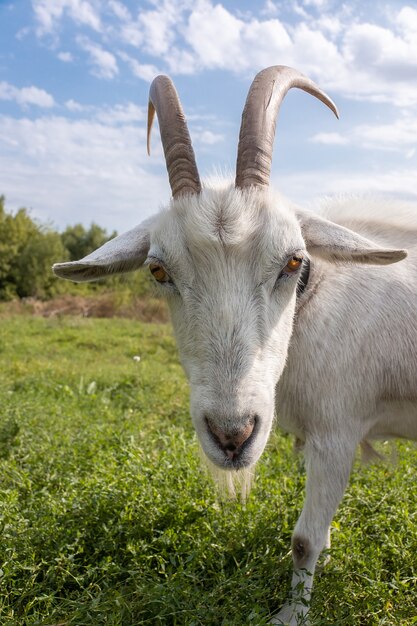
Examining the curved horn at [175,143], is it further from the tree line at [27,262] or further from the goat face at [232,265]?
the tree line at [27,262]

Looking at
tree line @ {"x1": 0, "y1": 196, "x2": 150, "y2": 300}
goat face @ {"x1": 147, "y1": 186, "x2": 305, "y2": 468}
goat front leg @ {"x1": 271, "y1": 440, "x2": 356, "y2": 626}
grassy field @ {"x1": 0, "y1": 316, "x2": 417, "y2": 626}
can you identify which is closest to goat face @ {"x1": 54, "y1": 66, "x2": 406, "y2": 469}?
goat face @ {"x1": 147, "y1": 186, "x2": 305, "y2": 468}

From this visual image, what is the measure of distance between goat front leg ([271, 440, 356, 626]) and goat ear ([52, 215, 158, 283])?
4.12ft

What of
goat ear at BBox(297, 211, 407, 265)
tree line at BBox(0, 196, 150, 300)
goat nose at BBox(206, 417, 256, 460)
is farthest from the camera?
tree line at BBox(0, 196, 150, 300)

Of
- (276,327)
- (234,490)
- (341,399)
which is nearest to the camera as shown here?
(276,327)

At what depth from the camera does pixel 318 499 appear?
2.82 meters

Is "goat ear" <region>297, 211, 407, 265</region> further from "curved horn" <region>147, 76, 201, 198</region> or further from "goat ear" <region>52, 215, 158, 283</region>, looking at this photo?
"goat ear" <region>52, 215, 158, 283</region>

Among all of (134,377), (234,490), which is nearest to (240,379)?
(234,490)

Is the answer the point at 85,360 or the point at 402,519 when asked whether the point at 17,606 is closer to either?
the point at 402,519

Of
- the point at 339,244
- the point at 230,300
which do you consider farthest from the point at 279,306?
the point at 339,244

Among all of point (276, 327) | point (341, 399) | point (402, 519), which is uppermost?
point (276, 327)

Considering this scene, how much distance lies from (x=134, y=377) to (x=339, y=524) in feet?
13.3

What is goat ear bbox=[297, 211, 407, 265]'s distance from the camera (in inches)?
101

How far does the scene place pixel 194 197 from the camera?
2.50 meters

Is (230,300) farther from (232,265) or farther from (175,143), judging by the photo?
(175,143)
